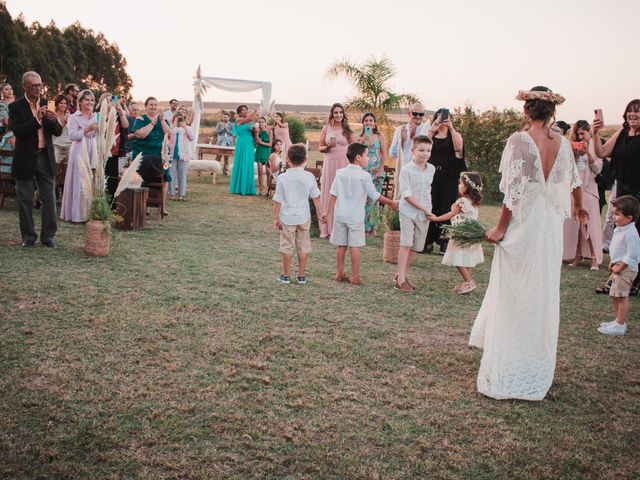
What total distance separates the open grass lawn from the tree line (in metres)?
33.6

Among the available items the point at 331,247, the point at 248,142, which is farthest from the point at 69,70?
the point at 331,247

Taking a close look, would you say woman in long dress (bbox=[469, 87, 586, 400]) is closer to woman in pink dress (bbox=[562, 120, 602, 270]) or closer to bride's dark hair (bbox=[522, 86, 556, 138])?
bride's dark hair (bbox=[522, 86, 556, 138])

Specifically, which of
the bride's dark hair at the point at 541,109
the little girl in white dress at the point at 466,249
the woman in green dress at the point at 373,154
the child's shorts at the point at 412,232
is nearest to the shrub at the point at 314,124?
the woman in green dress at the point at 373,154

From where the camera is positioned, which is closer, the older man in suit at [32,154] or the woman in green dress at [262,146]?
the older man in suit at [32,154]

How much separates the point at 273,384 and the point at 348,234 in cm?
365

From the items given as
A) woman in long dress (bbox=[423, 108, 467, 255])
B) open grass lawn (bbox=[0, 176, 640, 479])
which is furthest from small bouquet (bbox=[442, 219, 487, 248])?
woman in long dress (bbox=[423, 108, 467, 255])

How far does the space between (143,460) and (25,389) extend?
132cm

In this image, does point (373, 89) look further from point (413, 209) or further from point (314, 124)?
point (314, 124)

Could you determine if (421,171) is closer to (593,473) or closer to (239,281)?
(239,281)

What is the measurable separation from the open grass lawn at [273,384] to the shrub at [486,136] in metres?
12.6

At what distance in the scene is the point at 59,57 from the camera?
4791 cm

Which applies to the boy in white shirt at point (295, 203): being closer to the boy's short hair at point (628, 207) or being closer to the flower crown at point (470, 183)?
the flower crown at point (470, 183)

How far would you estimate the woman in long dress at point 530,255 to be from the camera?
4.54 metres

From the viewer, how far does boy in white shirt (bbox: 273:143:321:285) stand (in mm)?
7695
